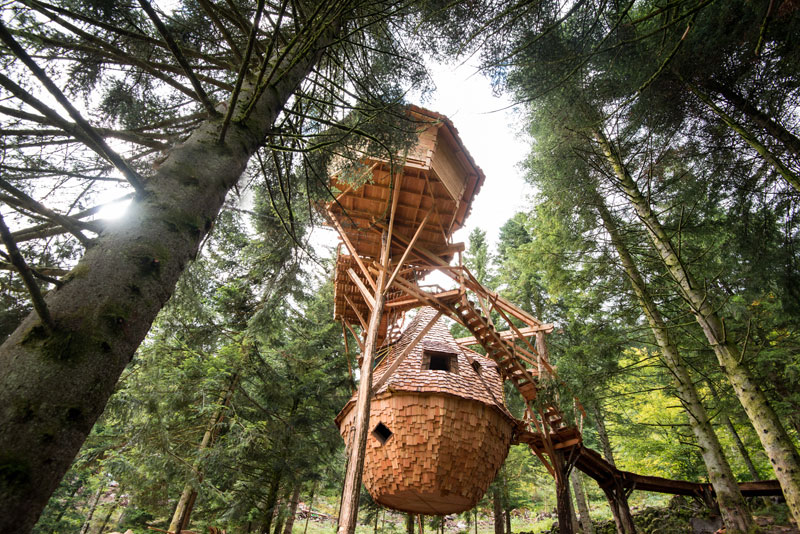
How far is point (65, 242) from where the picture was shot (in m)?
3.47

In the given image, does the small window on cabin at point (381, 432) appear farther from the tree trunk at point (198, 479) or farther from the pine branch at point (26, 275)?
the pine branch at point (26, 275)

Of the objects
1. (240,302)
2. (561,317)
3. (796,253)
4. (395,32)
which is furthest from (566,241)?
(240,302)

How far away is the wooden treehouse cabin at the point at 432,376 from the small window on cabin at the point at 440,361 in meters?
0.03

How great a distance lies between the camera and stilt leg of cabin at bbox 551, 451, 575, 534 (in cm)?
733

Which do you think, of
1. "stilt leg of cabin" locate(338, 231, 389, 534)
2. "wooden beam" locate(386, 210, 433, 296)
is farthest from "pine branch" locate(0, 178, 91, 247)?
"wooden beam" locate(386, 210, 433, 296)

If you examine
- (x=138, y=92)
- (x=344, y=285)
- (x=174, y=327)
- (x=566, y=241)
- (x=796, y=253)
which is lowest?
(x=174, y=327)

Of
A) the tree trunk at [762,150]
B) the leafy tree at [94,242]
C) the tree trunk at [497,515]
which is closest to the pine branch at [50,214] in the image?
the leafy tree at [94,242]

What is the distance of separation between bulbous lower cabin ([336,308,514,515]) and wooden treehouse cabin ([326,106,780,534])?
0.02m

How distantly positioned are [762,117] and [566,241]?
13.7 ft

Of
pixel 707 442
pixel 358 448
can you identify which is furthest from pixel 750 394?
pixel 358 448

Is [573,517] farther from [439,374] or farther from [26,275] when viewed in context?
[26,275]

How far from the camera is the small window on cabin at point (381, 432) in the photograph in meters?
6.91

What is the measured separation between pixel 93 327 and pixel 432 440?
6.04 m

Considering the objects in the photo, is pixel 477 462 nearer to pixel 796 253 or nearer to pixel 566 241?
pixel 566 241
